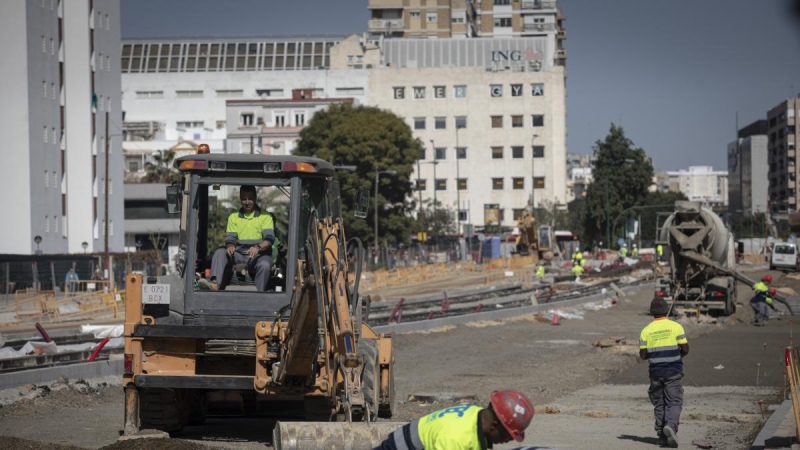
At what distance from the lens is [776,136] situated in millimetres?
191750

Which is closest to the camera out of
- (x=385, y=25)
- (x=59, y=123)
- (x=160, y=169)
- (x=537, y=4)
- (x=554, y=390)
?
(x=554, y=390)

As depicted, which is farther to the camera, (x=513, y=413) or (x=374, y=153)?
(x=374, y=153)

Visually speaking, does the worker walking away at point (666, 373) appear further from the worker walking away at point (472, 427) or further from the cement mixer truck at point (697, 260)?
the cement mixer truck at point (697, 260)

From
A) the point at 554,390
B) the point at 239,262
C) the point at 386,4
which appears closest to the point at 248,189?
the point at 239,262

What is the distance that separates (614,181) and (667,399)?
111295 mm

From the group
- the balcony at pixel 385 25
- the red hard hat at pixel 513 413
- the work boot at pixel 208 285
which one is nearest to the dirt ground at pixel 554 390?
the work boot at pixel 208 285

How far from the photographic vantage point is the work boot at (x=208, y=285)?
42.2 feet

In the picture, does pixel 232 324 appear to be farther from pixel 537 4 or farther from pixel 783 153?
pixel 783 153

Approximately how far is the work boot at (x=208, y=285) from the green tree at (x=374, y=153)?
2744 inches

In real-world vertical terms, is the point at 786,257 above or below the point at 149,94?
below

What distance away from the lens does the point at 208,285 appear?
1290 cm

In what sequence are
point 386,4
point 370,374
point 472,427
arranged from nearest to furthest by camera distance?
point 472,427 → point 370,374 → point 386,4

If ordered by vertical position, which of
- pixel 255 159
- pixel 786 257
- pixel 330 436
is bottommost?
pixel 786 257

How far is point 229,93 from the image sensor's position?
120 m
